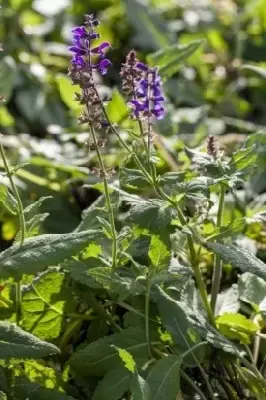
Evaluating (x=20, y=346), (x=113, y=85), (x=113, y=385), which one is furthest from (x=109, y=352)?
(x=113, y=85)

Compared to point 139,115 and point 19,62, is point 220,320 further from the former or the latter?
point 19,62

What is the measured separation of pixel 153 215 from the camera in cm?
132

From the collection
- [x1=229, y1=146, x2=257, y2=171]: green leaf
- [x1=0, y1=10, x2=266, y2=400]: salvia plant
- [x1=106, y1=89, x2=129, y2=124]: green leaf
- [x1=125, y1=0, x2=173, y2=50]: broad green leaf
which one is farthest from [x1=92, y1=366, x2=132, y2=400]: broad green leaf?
[x1=125, y1=0, x2=173, y2=50]: broad green leaf

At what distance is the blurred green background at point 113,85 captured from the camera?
199cm

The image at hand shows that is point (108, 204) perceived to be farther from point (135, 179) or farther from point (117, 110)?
point (117, 110)

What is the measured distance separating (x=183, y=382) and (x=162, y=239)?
0.26 meters

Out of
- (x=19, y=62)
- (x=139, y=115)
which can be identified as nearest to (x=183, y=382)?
(x=139, y=115)

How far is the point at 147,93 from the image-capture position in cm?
132

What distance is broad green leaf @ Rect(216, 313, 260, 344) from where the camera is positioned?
146cm

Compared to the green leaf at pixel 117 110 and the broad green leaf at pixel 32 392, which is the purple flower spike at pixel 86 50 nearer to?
the broad green leaf at pixel 32 392

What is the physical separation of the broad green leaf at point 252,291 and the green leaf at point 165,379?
0.23 m

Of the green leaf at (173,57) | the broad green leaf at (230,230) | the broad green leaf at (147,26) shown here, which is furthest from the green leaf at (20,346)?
the broad green leaf at (147,26)

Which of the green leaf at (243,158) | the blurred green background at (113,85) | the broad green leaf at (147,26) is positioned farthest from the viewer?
the broad green leaf at (147,26)

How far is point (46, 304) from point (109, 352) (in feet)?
0.57
